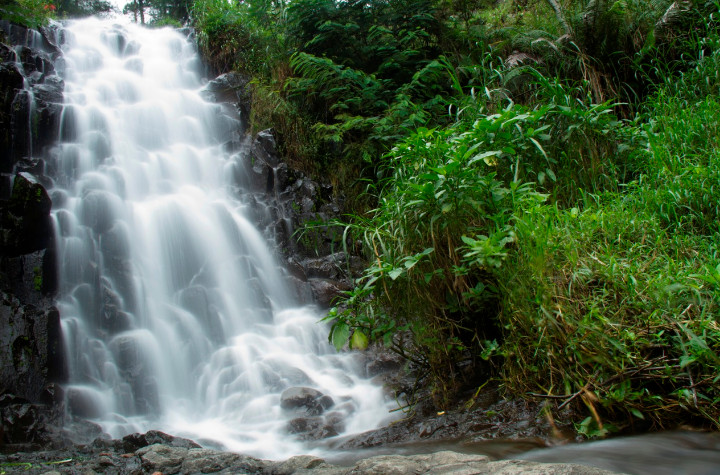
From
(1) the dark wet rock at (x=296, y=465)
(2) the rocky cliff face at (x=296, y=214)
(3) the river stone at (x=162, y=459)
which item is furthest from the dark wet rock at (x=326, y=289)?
(1) the dark wet rock at (x=296, y=465)

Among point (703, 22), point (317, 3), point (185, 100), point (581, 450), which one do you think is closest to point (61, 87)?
point (185, 100)

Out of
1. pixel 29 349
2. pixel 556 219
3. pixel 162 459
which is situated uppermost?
pixel 556 219

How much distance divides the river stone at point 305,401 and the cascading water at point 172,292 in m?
0.09

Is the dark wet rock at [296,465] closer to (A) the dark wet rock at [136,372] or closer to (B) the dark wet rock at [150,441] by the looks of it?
(B) the dark wet rock at [150,441]

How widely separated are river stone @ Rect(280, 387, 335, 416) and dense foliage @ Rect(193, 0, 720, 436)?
2.05 ft

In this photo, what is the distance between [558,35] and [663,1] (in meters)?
1.18

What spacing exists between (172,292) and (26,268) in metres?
1.35

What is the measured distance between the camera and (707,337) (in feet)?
6.62

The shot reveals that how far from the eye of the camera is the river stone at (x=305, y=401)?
3557 mm

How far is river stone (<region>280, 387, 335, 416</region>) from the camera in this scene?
11.7 ft

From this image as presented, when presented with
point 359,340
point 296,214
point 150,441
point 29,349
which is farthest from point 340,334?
point 296,214

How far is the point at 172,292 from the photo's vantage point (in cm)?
500

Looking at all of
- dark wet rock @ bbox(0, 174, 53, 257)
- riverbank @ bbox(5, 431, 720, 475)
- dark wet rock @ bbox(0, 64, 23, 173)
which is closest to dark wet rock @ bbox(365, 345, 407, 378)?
riverbank @ bbox(5, 431, 720, 475)

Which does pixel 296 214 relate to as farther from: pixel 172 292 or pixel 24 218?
pixel 24 218
